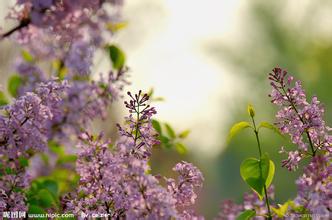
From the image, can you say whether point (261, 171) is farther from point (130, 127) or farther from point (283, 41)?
point (283, 41)

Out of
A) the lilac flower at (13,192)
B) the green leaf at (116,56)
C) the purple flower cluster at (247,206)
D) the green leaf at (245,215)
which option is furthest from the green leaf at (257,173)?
the green leaf at (116,56)

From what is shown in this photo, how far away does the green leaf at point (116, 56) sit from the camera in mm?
4535

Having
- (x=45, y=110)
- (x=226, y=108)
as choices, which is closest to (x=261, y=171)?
(x=45, y=110)

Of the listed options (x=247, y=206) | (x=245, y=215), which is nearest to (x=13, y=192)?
(x=245, y=215)

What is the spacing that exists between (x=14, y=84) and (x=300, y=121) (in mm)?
3302

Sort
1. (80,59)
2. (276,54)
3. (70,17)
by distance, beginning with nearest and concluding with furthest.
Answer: (70,17) → (80,59) → (276,54)

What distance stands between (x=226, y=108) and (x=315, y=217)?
4649cm

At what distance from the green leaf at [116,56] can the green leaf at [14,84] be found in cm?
140

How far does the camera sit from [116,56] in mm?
4570

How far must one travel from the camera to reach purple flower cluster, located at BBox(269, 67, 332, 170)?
3.07 m

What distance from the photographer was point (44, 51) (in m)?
4.45

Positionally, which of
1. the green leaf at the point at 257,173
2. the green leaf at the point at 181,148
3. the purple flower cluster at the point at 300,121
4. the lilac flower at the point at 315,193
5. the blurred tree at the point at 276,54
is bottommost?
the lilac flower at the point at 315,193

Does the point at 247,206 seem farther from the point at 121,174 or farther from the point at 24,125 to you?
the point at 24,125

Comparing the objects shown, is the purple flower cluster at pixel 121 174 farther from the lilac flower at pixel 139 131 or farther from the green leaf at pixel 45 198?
Result: the green leaf at pixel 45 198
